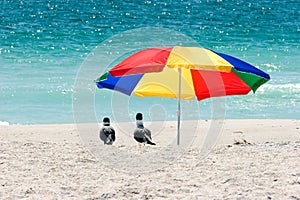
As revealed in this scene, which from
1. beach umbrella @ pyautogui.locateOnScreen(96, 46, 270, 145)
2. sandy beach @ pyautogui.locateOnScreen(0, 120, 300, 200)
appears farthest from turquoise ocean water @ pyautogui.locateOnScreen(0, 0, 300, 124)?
sandy beach @ pyautogui.locateOnScreen(0, 120, 300, 200)

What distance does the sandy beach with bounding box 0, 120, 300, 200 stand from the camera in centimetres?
517

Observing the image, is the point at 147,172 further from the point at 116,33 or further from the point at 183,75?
the point at 116,33

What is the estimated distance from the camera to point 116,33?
25000 millimetres

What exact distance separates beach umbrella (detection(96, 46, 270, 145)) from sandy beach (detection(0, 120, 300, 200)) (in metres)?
0.72

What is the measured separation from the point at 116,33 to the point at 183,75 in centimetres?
1747

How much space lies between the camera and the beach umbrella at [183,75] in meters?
6.73

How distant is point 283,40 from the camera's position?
23344mm

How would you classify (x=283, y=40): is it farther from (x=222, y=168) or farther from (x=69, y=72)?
(x=222, y=168)

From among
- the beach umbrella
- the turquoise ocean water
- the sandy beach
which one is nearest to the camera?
the sandy beach

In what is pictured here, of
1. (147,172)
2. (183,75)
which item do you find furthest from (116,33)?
(147,172)

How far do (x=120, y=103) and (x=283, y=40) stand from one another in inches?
501

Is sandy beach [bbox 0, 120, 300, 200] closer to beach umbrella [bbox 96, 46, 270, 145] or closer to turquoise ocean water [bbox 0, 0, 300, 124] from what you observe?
beach umbrella [bbox 96, 46, 270, 145]

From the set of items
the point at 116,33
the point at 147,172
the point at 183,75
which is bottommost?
the point at 147,172

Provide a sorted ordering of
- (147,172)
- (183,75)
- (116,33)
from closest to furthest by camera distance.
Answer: (147,172), (183,75), (116,33)
